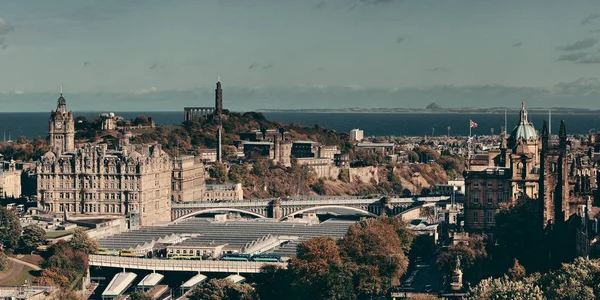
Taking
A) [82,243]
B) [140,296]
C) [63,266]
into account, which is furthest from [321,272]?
[82,243]

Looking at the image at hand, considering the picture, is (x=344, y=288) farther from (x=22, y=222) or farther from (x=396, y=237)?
(x=22, y=222)

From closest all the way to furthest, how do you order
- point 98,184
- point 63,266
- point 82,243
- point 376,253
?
1. point 376,253
2. point 63,266
3. point 82,243
4. point 98,184

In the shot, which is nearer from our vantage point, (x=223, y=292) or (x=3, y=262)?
(x=223, y=292)

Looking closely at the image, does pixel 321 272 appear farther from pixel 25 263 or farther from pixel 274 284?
pixel 25 263

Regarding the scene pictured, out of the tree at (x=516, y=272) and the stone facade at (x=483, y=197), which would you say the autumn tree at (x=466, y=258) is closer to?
the tree at (x=516, y=272)

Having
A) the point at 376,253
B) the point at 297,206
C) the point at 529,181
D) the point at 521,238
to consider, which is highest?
the point at 529,181

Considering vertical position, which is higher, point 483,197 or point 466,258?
point 483,197

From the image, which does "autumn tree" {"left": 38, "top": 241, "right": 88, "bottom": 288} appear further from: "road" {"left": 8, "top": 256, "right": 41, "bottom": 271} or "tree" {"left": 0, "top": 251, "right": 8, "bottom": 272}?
"tree" {"left": 0, "top": 251, "right": 8, "bottom": 272}

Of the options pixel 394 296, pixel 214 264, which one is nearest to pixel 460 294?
pixel 394 296
